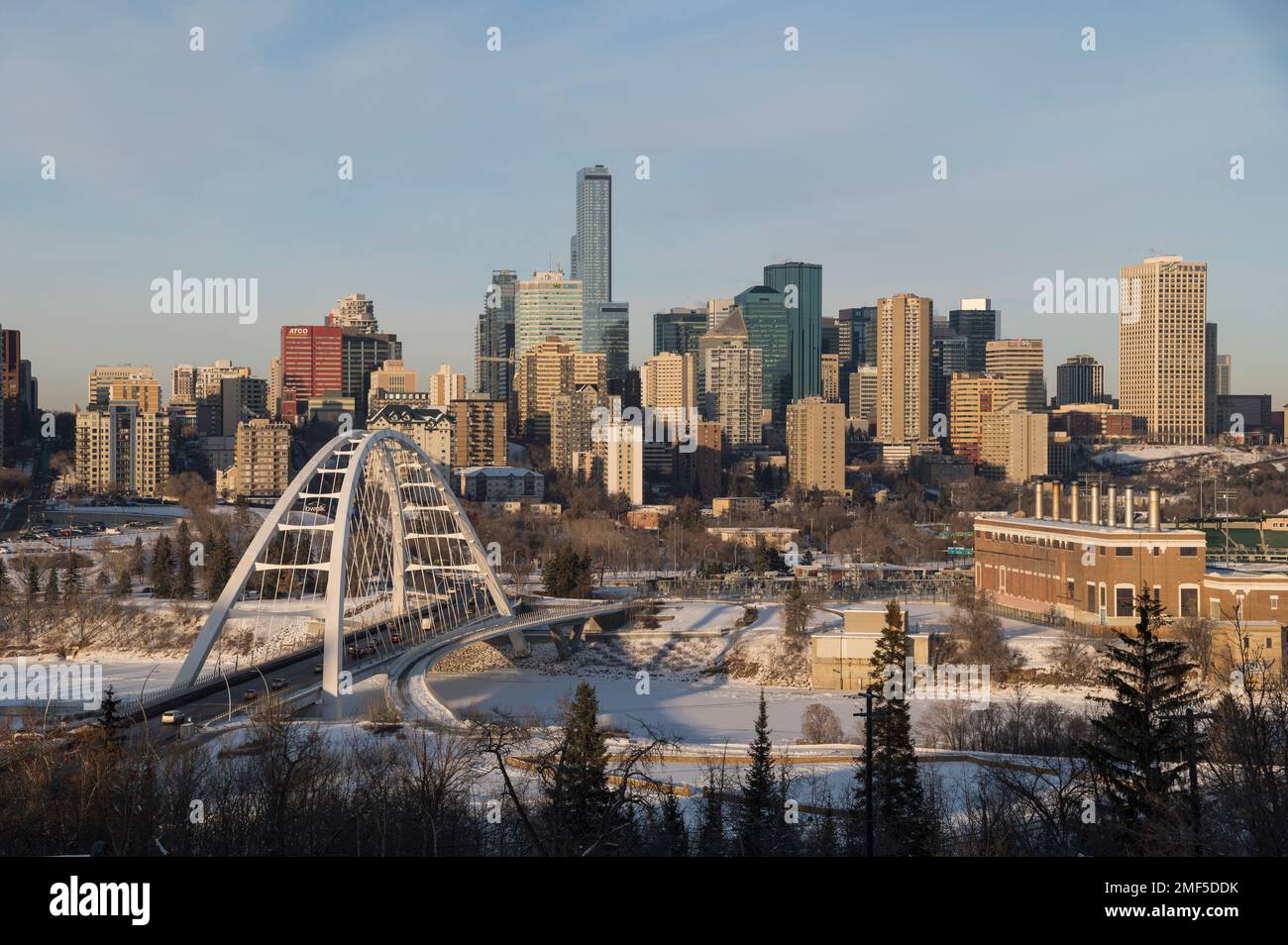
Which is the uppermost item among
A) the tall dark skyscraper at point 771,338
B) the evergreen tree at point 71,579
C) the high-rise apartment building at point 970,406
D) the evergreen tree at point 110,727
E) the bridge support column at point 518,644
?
the tall dark skyscraper at point 771,338

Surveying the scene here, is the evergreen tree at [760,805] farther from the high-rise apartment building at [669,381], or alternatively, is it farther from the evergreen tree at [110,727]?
the high-rise apartment building at [669,381]

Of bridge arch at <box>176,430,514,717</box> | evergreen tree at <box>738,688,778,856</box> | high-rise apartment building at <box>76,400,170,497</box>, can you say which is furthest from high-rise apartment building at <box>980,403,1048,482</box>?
evergreen tree at <box>738,688,778,856</box>

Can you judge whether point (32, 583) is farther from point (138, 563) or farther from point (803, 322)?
point (803, 322)

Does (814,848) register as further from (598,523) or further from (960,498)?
(960,498)

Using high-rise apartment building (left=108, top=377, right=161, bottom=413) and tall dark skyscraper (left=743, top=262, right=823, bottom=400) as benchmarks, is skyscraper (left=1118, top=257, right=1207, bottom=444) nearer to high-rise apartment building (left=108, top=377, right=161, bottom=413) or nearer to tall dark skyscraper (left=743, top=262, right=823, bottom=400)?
tall dark skyscraper (left=743, top=262, right=823, bottom=400)

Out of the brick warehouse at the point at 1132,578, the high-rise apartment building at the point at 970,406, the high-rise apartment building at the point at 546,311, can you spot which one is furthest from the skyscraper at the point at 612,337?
the brick warehouse at the point at 1132,578

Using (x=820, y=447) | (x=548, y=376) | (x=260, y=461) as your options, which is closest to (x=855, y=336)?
(x=548, y=376)
